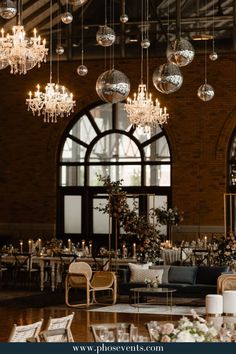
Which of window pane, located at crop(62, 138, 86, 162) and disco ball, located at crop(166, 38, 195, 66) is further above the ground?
window pane, located at crop(62, 138, 86, 162)

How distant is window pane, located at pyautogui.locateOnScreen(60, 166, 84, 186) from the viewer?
2386cm

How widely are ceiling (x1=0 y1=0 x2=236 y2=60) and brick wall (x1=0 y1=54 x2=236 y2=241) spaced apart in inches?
14.2

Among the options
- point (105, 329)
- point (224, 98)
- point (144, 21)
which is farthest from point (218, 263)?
point (105, 329)

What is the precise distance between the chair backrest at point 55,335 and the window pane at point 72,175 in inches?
629

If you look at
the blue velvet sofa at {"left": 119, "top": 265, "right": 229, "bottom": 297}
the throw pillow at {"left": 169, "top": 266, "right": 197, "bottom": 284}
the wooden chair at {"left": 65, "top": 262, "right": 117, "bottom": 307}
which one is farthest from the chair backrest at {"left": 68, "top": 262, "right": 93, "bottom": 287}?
the throw pillow at {"left": 169, "top": 266, "right": 197, "bottom": 284}

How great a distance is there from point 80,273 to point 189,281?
2.06 metres

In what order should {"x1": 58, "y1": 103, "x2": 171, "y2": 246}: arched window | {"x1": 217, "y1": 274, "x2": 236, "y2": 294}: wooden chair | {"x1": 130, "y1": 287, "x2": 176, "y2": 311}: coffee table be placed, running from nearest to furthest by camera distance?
{"x1": 217, "y1": 274, "x2": 236, "y2": 294}: wooden chair, {"x1": 130, "y1": 287, "x2": 176, "y2": 311}: coffee table, {"x1": 58, "y1": 103, "x2": 171, "y2": 246}: arched window

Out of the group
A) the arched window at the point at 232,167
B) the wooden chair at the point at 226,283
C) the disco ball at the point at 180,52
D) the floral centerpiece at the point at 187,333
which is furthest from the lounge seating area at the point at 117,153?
the floral centerpiece at the point at 187,333

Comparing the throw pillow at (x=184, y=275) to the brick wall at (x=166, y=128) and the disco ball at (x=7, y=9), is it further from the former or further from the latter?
the disco ball at (x=7, y=9)

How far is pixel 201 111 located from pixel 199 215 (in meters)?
2.54

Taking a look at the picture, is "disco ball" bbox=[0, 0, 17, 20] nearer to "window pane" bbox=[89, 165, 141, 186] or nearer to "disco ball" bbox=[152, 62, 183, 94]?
"disco ball" bbox=[152, 62, 183, 94]

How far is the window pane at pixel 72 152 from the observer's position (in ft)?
78.0

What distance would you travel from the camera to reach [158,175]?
2314 centimetres

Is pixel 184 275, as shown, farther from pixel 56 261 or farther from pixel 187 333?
pixel 187 333
